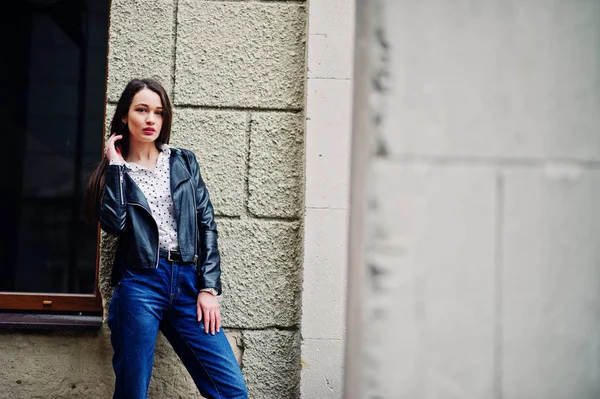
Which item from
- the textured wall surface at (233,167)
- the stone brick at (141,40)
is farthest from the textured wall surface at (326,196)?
the stone brick at (141,40)

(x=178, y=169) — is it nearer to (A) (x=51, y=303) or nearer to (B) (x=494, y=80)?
(A) (x=51, y=303)

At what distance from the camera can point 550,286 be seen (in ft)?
2.85

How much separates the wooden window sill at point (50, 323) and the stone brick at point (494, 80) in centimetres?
255

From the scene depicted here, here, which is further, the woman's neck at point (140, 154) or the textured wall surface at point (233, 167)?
the textured wall surface at point (233, 167)

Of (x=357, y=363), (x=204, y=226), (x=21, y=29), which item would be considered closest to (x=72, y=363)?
(x=204, y=226)

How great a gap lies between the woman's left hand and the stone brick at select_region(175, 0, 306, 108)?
3.66ft

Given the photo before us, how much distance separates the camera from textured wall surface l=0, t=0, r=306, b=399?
296cm

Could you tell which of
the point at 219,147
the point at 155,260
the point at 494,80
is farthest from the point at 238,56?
the point at 494,80

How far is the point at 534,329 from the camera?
2.85 feet

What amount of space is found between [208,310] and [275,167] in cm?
95

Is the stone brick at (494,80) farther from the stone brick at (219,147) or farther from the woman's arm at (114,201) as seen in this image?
the stone brick at (219,147)

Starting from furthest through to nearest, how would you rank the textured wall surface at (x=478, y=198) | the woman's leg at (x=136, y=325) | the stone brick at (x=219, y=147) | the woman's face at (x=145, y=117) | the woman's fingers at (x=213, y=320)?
the stone brick at (x=219, y=147), the woman's face at (x=145, y=117), the woman's fingers at (x=213, y=320), the woman's leg at (x=136, y=325), the textured wall surface at (x=478, y=198)

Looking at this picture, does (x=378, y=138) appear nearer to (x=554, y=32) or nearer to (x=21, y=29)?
(x=554, y=32)

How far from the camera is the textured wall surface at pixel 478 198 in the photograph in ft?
2.71
